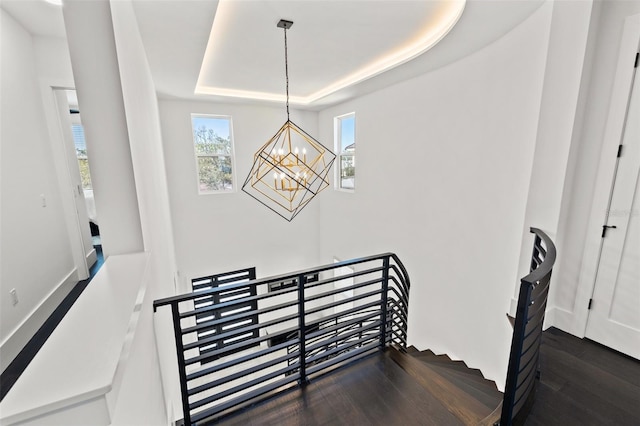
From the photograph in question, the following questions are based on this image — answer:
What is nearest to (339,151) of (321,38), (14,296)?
(321,38)

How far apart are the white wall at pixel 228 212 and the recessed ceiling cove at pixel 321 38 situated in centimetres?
121

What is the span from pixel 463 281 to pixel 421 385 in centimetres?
157

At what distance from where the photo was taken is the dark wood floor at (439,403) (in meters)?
1.63

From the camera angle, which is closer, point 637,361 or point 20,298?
point 20,298

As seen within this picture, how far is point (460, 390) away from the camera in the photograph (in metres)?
2.11

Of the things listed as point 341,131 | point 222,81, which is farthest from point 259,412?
point 341,131

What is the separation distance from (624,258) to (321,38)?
3227 mm

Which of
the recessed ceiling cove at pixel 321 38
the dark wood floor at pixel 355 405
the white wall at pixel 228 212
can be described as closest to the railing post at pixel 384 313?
the dark wood floor at pixel 355 405

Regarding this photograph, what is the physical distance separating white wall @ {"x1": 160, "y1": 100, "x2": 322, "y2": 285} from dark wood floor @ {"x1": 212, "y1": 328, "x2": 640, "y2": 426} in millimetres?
4277

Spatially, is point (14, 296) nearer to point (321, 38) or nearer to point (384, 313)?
point (384, 313)

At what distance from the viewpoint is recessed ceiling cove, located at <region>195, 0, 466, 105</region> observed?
2352mm

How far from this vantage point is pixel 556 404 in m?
1.67

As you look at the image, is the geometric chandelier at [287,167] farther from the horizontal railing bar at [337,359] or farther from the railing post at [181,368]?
the horizontal railing bar at [337,359]

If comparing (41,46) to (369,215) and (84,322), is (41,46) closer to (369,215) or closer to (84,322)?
(84,322)
